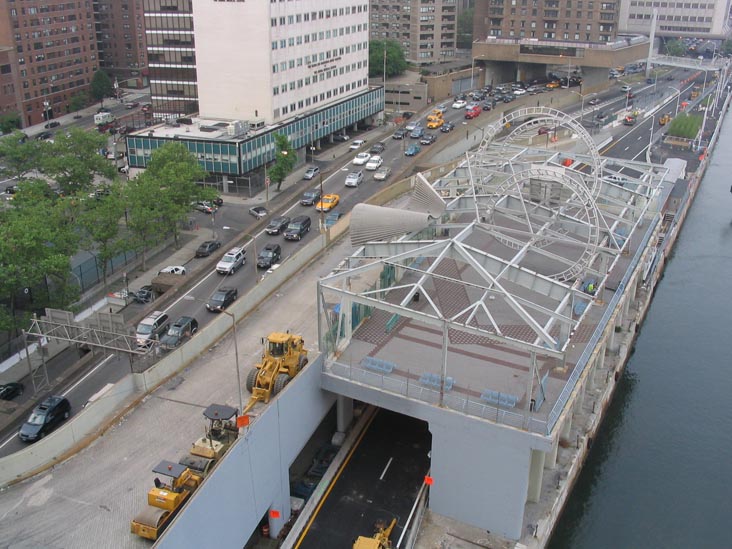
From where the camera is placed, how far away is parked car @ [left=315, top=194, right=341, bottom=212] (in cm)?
7281

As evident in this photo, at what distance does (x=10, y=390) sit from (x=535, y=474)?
1180 inches

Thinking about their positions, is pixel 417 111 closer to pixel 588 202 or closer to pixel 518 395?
pixel 588 202

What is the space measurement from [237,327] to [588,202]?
23598 millimetres

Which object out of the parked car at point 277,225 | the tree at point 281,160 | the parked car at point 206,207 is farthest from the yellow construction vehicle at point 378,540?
the tree at point 281,160

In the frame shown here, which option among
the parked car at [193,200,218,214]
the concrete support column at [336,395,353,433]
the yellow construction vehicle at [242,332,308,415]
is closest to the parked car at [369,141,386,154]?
the parked car at [193,200,218,214]

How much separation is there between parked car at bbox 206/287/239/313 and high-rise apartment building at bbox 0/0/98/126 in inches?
2889

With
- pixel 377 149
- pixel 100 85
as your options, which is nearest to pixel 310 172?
pixel 377 149

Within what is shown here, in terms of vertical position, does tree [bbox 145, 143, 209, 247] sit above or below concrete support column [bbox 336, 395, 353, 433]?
above

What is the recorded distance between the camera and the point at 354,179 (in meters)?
81.1

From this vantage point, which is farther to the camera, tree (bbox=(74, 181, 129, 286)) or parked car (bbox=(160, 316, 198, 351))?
tree (bbox=(74, 181, 129, 286))

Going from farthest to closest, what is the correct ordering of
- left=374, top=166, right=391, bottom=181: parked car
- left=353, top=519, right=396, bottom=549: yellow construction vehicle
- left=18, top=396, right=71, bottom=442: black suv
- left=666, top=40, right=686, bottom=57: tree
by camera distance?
left=666, top=40, right=686, bottom=57: tree → left=374, top=166, right=391, bottom=181: parked car → left=18, top=396, right=71, bottom=442: black suv → left=353, top=519, right=396, bottom=549: yellow construction vehicle

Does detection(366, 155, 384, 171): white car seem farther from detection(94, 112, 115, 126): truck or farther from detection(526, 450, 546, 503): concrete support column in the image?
detection(526, 450, 546, 503): concrete support column

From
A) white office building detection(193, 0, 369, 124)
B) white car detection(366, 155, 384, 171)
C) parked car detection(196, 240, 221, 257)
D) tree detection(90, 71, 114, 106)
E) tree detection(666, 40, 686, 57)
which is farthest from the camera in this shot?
tree detection(666, 40, 686, 57)

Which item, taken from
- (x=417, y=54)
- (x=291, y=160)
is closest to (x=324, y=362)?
(x=291, y=160)
